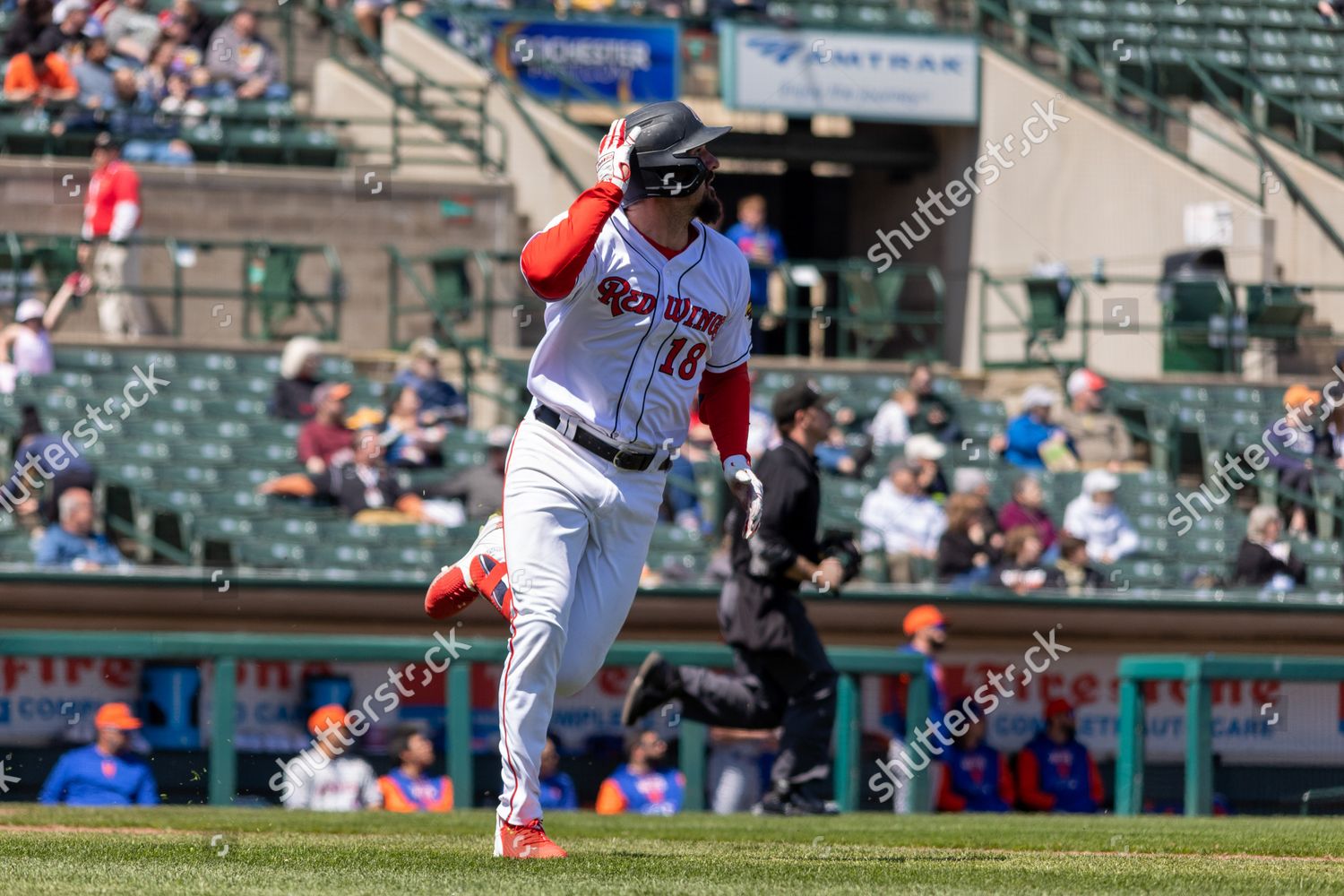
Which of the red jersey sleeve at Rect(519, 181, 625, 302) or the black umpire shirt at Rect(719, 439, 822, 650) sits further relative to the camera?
the black umpire shirt at Rect(719, 439, 822, 650)

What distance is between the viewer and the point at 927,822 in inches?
353

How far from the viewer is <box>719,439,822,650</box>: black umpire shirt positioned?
8922 mm

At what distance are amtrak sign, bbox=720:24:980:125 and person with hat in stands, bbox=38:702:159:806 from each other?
11078 millimetres

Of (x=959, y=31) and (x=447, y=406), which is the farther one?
(x=959, y=31)

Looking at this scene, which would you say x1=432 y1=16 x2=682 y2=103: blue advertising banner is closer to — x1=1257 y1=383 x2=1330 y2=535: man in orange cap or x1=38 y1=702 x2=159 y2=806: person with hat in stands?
x1=1257 y1=383 x2=1330 y2=535: man in orange cap

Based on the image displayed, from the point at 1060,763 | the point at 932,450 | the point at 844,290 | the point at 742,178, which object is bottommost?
the point at 1060,763

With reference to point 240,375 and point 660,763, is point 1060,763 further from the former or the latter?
point 240,375

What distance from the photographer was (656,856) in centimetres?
608

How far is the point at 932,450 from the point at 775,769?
5124 mm

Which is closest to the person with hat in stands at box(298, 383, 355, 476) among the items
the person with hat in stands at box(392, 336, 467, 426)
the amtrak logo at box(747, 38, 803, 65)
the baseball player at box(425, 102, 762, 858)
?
the person with hat in stands at box(392, 336, 467, 426)

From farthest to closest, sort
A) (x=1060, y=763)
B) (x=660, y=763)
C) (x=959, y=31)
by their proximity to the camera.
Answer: (x=959, y=31) → (x=1060, y=763) → (x=660, y=763)

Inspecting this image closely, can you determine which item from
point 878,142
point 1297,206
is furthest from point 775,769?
point 878,142

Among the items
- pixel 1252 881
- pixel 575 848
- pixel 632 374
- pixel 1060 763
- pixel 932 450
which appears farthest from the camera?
pixel 932 450

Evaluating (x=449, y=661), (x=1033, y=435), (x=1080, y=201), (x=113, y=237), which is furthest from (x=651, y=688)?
(x=1080, y=201)
